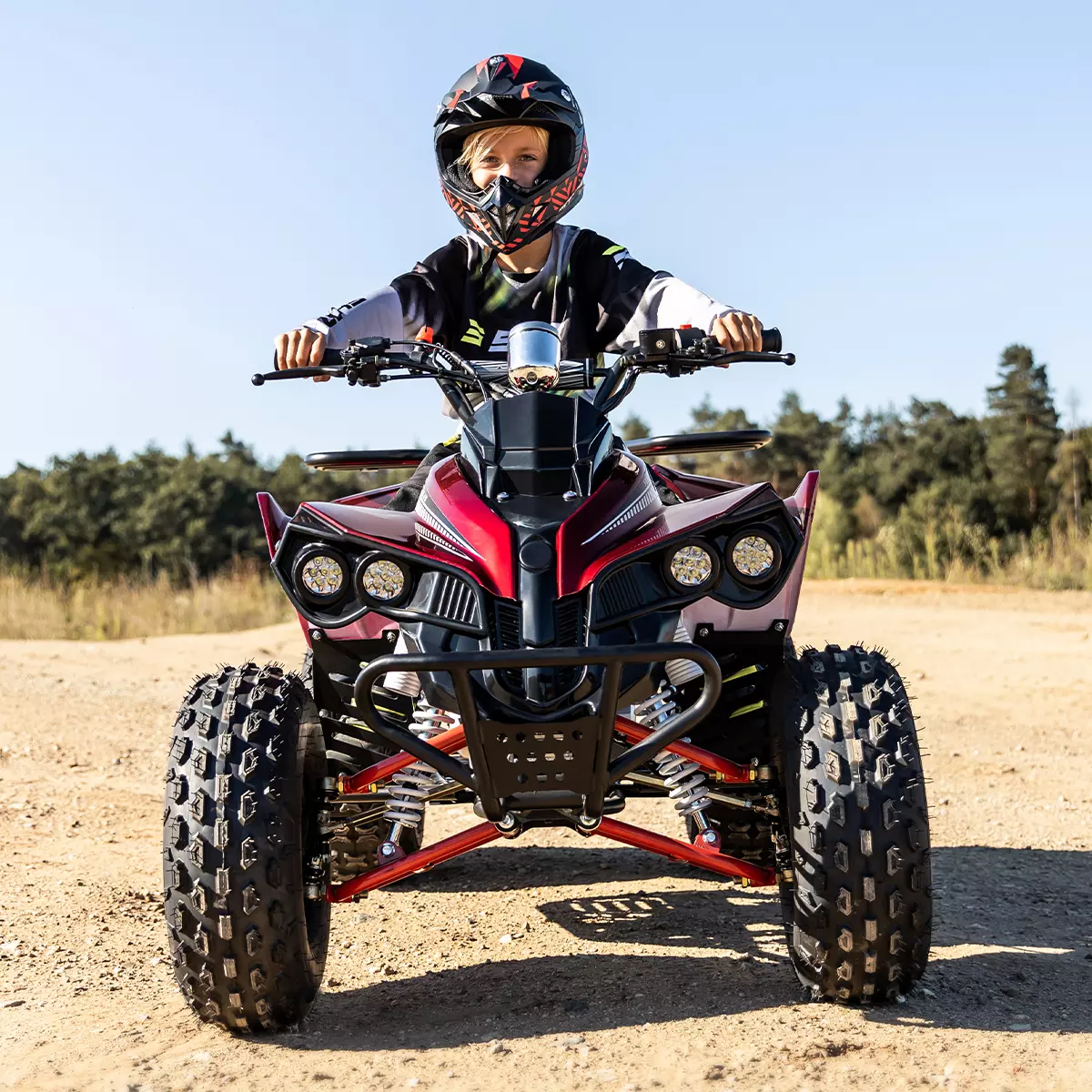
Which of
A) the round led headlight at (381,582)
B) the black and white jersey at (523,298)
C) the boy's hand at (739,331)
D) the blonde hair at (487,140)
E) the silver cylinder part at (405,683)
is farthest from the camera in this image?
the black and white jersey at (523,298)

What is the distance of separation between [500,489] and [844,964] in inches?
63.1

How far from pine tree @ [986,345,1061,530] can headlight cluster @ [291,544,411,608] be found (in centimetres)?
2433

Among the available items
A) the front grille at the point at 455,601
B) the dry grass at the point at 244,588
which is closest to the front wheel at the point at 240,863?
the front grille at the point at 455,601

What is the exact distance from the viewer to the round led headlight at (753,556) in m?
3.75

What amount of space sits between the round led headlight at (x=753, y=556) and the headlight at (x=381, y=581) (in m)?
0.91

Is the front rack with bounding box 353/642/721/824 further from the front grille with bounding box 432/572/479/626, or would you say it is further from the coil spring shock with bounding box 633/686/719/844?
the coil spring shock with bounding box 633/686/719/844

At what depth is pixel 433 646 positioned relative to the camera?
360 centimetres

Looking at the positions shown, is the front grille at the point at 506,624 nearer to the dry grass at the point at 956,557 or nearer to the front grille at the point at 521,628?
the front grille at the point at 521,628

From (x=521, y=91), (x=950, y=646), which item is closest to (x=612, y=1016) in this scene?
(x=521, y=91)

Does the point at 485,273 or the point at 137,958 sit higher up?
the point at 485,273

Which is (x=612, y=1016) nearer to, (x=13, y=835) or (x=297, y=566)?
Answer: (x=297, y=566)

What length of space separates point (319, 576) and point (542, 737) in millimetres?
797

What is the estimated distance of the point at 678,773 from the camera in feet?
13.2

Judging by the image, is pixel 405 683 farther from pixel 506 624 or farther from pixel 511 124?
pixel 511 124
